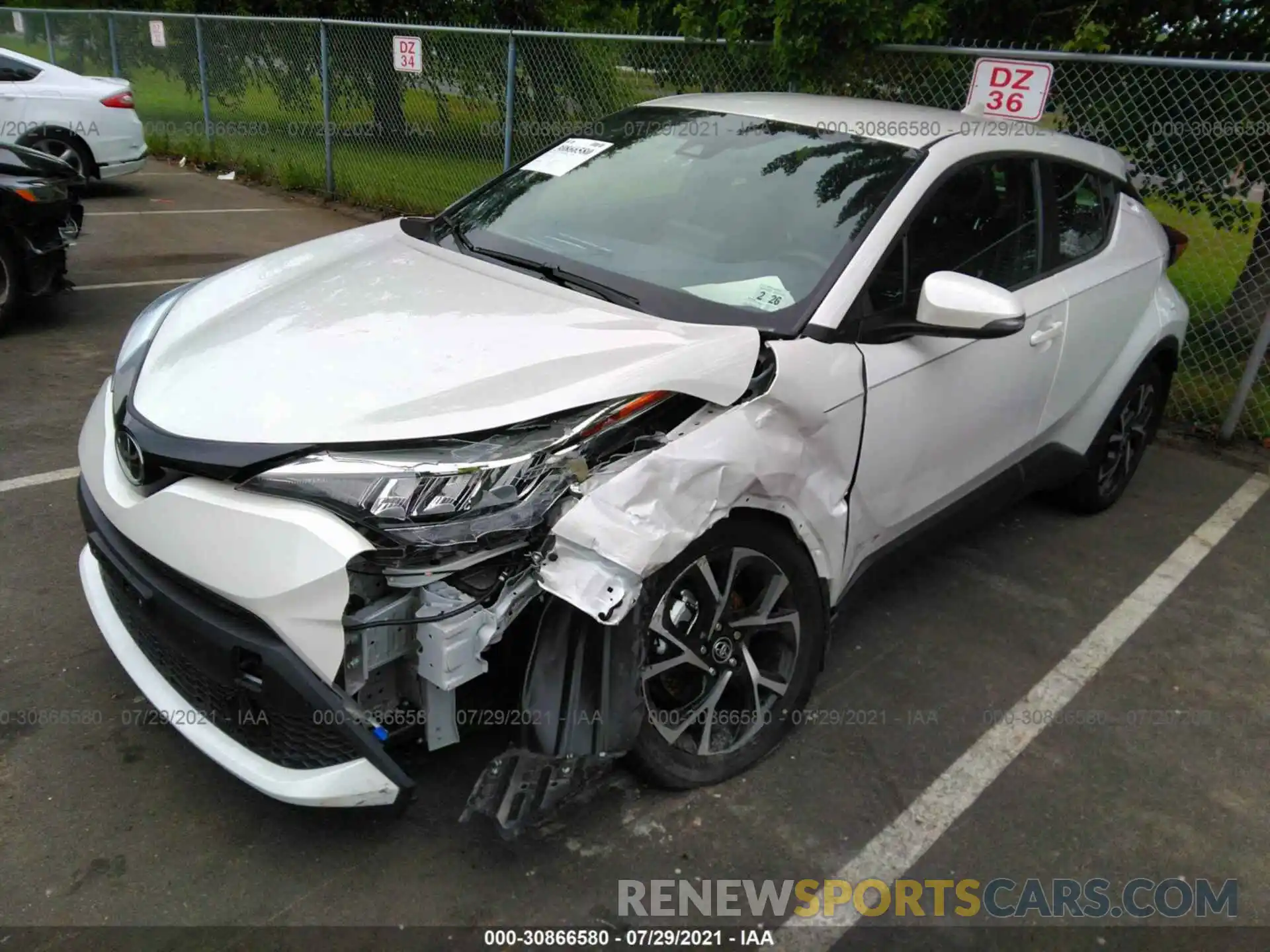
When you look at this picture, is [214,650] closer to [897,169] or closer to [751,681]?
[751,681]

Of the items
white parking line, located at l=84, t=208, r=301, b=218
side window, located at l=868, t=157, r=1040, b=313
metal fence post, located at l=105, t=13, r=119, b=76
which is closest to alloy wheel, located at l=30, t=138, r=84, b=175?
white parking line, located at l=84, t=208, r=301, b=218

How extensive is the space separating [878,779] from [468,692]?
127 cm

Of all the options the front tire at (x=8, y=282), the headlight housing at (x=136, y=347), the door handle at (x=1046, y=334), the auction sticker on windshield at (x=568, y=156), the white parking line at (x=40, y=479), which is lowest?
the white parking line at (x=40, y=479)

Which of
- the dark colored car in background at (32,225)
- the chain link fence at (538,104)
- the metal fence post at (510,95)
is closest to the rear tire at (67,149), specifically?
the chain link fence at (538,104)

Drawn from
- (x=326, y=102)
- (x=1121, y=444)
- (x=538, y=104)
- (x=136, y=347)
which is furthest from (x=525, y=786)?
(x=326, y=102)

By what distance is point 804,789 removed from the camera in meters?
2.76

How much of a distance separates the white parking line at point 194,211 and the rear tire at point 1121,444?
879 centimetres

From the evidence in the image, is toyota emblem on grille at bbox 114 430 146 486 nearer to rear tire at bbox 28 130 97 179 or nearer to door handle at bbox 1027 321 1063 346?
door handle at bbox 1027 321 1063 346

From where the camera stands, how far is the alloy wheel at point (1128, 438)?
4418mm

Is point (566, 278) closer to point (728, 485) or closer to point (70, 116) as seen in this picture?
point (728, 485)

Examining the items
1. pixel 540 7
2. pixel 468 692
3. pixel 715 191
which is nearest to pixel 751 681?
pixel 468 692

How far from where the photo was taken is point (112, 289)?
7207 mm

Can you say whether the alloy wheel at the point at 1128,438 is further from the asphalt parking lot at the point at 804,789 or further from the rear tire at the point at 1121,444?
the asphalt parking lot at the point at 804,789

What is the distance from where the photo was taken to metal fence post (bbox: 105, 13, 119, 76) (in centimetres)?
1395
